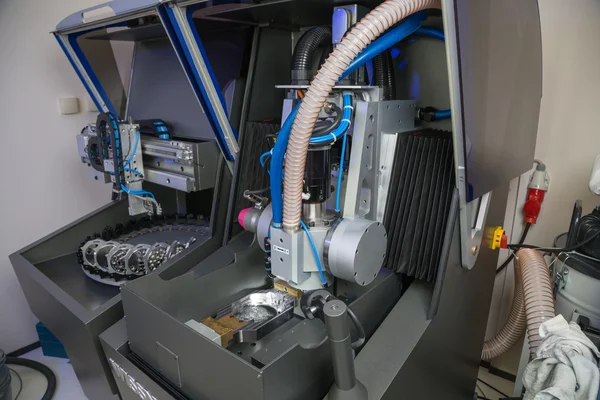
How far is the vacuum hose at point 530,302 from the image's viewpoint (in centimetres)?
115

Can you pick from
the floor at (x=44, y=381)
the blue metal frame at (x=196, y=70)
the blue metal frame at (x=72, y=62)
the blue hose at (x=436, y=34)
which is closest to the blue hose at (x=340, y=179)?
the blue hose at (x=436, y=34)

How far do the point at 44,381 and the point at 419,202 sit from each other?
1.85 metres

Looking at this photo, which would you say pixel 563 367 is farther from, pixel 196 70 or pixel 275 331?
pixel 196 70

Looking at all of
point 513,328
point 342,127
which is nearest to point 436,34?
point 342,127

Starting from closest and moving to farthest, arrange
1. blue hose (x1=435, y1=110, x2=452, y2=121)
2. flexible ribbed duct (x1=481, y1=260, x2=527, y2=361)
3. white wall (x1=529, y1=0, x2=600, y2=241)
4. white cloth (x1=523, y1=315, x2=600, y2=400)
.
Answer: white cloth (x1=523, y1=315, x2=600, y2=400)
blue hose (x1=435, y1=110, x2=452, y2=121)
white wall (x1=529, y1=0, x2=600, y2=241)
flexible ribbed duct (x1=481, y1=260, x2=527, y2=361)

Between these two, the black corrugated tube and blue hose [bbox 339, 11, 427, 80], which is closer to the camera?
blue hose [bbox 339, 11, 427, 80]

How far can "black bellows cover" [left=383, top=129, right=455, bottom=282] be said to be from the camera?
911 millimetres

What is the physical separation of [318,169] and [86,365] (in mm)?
1005

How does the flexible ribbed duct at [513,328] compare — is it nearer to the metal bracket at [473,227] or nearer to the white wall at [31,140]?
the metal bracket at [473,227]

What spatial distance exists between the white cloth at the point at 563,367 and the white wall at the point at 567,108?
0.55 meters

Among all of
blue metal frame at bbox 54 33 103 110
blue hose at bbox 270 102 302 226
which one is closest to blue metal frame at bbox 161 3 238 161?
blue hose at bbox 270 102 302 226

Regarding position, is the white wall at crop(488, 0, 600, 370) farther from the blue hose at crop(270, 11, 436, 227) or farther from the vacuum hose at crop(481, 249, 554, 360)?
the blue hose at crop(270, 11, 436, 227)

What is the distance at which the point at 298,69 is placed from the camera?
1033 millimetres

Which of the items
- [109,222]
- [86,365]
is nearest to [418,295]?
[86,365]
